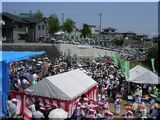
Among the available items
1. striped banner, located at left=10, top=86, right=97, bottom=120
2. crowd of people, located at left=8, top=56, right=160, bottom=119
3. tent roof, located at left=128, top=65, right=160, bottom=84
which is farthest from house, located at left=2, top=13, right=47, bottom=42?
striped banner, located at left=10, top=86, right=97, bottom=120

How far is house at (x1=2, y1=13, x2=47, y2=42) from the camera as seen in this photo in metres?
49.0

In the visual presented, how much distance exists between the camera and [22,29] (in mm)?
52250

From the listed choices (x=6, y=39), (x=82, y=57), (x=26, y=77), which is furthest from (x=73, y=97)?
(x=6, y=39)

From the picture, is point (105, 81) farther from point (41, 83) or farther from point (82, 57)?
point (82, 57)

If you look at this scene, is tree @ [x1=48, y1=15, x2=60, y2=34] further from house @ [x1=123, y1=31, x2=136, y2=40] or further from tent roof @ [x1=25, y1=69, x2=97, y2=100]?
tent roof @ [x1=25, y1=69, x2=97, y2=100]

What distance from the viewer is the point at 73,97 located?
44.0 ft

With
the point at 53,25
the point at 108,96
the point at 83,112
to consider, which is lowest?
the point at 108,96

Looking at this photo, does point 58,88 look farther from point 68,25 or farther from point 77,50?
point 68,25

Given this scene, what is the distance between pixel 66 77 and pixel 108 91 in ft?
20.5

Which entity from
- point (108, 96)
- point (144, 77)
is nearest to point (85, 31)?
point (144, 77)

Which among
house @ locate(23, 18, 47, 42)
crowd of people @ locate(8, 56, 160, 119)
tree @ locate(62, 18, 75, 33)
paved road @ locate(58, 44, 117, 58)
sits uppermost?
tree @ locate(62, 18, 75, 33)

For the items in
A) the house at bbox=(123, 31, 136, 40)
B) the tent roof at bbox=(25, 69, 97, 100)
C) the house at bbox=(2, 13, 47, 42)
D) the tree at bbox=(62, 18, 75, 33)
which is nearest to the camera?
the tent roof at bbox=(25, 69, 97, 100)

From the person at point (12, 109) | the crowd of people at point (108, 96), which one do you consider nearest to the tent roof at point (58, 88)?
the crowd of people at point (108, 96)

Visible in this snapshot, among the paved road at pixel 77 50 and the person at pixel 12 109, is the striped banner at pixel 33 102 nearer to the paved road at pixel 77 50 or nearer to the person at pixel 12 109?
the person at pixel 12 109
